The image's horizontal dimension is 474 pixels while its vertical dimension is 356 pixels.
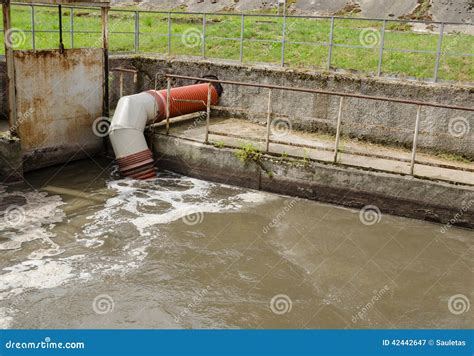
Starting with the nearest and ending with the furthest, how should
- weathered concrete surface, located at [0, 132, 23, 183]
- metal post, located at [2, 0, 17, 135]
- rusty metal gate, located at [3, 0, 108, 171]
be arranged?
metal post, located at [2, 0, 17, 135] → weathered concrete surface, located at [0, 132, 23, 183] → rusty metal gate, located at [3, 0, 108, 171]

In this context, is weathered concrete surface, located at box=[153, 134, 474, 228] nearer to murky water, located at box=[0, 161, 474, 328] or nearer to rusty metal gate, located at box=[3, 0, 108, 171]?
murky water, located at box=[0, 161, 474, 328]

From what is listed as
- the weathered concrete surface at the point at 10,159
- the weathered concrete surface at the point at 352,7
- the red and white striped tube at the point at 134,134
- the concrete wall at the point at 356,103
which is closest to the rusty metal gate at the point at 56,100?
the weathered concrete surface at the point at 10,159

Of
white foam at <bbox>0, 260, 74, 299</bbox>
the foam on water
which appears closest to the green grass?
the foam on water

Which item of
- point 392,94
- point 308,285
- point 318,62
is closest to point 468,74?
point 392,94

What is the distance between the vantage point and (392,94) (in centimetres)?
1133

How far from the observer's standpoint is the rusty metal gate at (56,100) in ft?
33.9

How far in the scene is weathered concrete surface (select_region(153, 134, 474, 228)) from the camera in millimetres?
9180

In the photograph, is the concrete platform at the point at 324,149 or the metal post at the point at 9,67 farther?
the concrete platform at the point at 324,149

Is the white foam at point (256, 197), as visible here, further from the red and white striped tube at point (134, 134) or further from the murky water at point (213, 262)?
the red and white striped tube at point (134, 134)

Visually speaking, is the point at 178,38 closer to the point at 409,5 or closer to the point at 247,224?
the point at 409,5

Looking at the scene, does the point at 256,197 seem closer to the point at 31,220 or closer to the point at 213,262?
the point at 213,262

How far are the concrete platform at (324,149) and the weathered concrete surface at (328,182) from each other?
199 mm

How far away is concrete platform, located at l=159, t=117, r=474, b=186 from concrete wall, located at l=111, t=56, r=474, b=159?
10.8 inches

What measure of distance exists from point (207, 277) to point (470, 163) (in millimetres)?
5870
